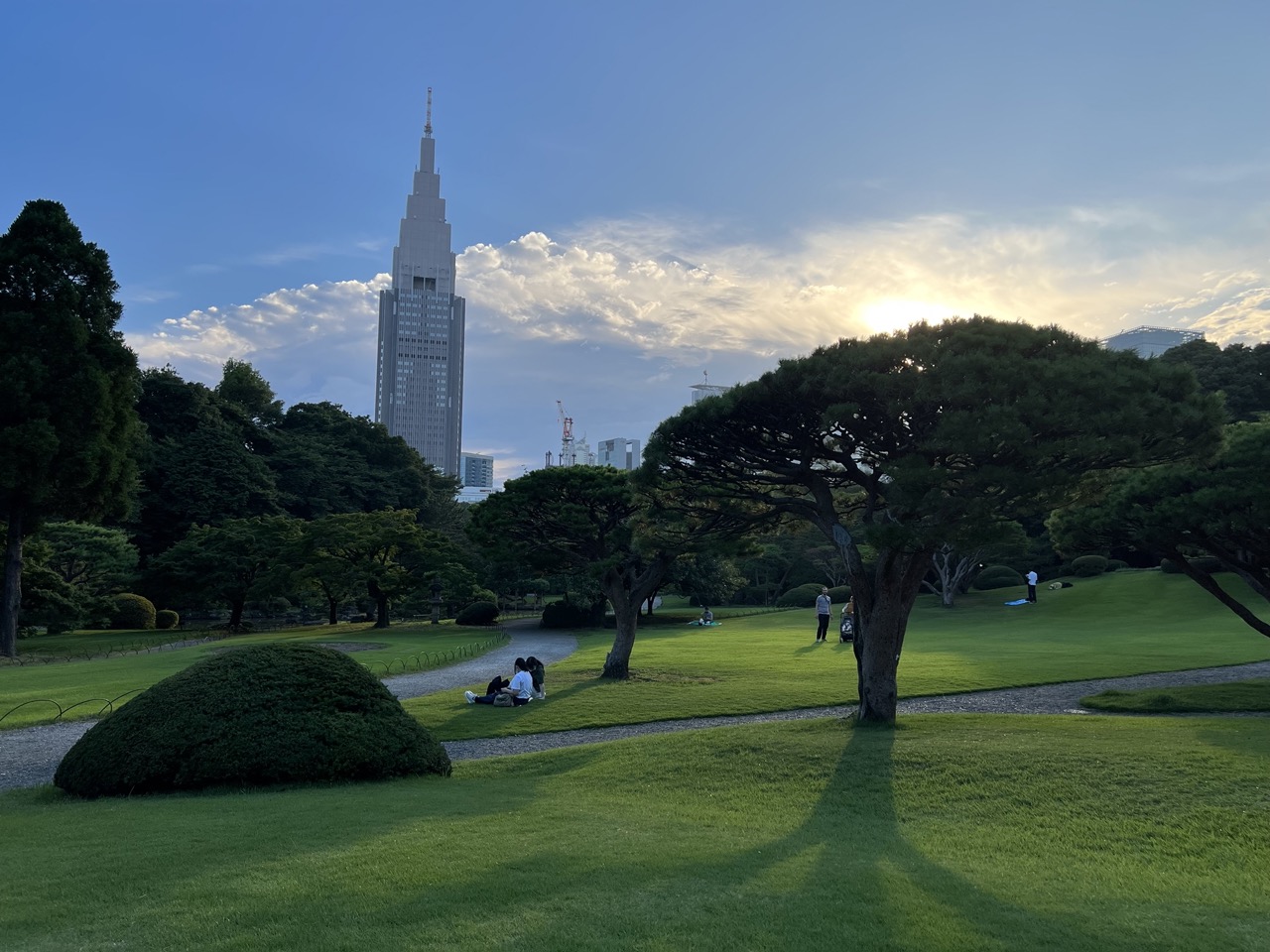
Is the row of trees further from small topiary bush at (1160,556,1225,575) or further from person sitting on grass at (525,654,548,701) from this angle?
small topiary bush at (1160,556,1225,575)

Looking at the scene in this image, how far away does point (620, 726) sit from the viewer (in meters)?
16.0

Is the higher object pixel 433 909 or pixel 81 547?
pixel 81 547

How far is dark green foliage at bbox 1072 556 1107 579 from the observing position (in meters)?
51.1

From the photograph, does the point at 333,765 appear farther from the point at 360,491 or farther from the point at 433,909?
the point at 360,491

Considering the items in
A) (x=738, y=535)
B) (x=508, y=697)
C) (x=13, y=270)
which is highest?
(x=13, y=270)

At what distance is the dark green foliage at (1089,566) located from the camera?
168 feet

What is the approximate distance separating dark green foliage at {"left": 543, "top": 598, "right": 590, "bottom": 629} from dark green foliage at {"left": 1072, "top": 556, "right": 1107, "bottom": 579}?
29019mm

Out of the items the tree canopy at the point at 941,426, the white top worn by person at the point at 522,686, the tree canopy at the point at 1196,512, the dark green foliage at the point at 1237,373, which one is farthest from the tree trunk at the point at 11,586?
the dark green foliage at the point at 1237,373

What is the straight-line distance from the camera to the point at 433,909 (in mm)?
5277

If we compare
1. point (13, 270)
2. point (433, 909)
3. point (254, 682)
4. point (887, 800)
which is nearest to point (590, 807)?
Answer: point (887, 800)

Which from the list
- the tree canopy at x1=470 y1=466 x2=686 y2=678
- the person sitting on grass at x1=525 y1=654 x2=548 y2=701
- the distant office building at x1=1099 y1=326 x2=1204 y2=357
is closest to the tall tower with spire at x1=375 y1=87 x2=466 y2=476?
the distant office building at x1=1099 y1=326 x2=1204 y2=357

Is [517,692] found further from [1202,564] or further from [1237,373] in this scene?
[1237,373]

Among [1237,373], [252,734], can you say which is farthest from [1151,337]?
[252,734]

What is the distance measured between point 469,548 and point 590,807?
4750 cm
